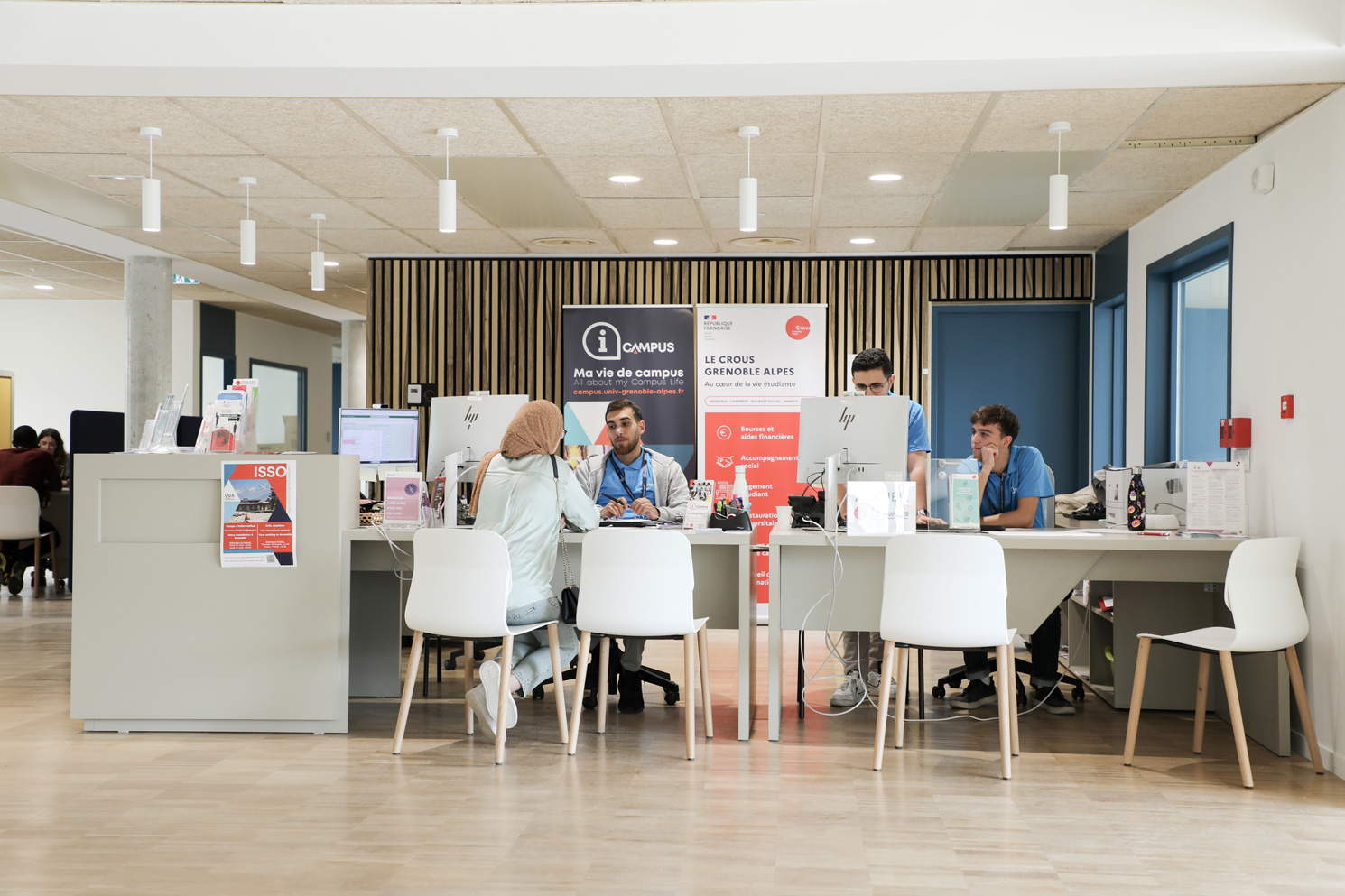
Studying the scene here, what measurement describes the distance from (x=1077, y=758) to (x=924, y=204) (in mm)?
3630

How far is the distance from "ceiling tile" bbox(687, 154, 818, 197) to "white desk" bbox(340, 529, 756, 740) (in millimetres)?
2119

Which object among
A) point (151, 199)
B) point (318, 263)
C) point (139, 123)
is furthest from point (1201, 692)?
point (318, 263)

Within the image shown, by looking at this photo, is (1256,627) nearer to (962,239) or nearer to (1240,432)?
(1240,432)

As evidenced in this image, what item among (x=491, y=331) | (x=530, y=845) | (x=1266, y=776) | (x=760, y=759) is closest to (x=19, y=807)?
(x=530, y=845)

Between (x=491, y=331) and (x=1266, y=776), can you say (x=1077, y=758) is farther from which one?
(x=491, y=331)

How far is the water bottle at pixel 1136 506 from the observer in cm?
493

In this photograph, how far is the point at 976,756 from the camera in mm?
4406

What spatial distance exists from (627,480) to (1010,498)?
6.55ft

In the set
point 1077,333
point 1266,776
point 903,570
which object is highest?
point 1077,333

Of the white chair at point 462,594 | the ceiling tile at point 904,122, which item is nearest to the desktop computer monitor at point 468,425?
the white chair at point 462,594

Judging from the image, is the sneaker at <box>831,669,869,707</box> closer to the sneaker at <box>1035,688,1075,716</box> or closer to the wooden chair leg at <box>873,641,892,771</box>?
the sneaker at <box>1035,688,1075,716</box>

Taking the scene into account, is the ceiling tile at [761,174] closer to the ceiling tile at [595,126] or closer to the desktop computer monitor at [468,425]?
the ceiling tile at [595,126]

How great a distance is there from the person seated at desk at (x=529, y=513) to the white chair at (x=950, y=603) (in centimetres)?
139

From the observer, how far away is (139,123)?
5.10 metres
